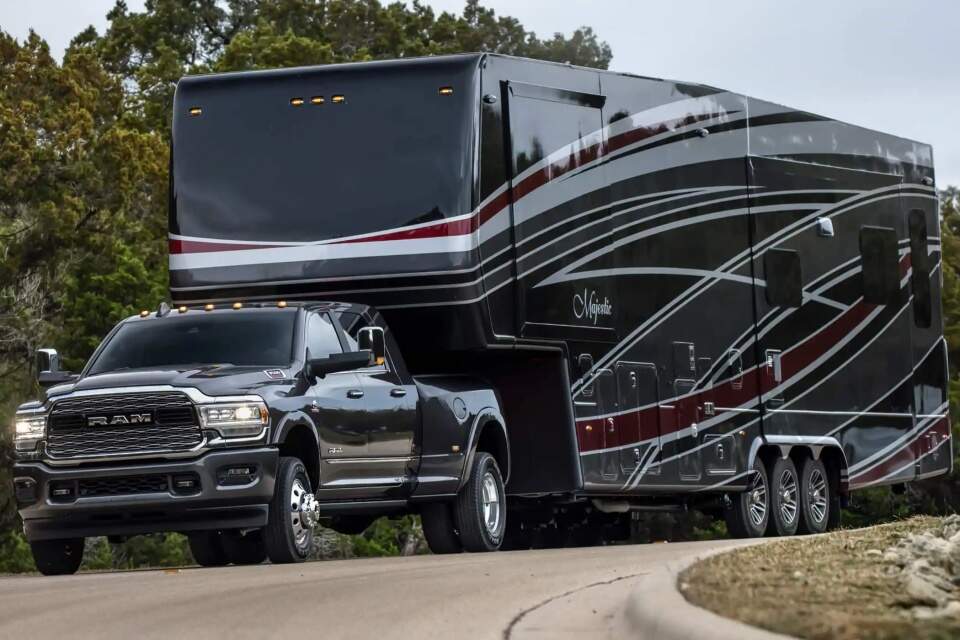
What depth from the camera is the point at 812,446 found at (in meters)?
22.3

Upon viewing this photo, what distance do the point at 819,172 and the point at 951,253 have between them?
1396 inches

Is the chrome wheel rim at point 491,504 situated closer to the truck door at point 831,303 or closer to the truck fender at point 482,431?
the truck fender at point 482,431

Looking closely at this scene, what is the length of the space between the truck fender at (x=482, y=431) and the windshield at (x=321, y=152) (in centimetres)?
181

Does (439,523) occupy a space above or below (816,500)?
above

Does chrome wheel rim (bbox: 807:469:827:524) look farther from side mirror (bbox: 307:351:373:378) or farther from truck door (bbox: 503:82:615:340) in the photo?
side mirror (bbox: 307:351:373:378)

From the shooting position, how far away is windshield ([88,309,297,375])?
15.7 m

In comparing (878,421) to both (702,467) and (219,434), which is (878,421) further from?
(219,434)

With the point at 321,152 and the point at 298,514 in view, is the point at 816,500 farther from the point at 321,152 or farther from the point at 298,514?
the point at 298,514

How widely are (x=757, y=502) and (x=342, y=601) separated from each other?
10.7m

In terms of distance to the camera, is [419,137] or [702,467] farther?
[702,467]

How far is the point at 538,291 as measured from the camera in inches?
→ 686

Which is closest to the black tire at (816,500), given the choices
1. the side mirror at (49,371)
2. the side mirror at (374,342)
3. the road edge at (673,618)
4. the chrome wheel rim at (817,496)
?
the chrome wheel rim at (817,496)

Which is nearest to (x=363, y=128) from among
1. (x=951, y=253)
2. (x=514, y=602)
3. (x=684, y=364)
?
(x=684, y=364)

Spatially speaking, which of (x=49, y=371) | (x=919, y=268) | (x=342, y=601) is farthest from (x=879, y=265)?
(x=342, y=601)
